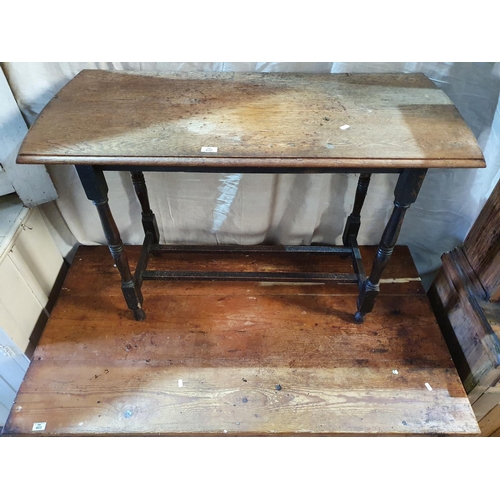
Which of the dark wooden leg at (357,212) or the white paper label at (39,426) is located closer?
the white paper label at (39,426)

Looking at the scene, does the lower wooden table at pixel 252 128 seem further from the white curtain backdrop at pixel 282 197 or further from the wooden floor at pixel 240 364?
the wooden floor at pixel 240 364

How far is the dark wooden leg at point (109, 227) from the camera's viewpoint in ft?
3.21

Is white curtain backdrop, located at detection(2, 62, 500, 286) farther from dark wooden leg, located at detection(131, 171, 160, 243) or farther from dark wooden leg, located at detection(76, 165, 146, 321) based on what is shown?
dark wooden leg, located at detection(76, 165, 146, 321)

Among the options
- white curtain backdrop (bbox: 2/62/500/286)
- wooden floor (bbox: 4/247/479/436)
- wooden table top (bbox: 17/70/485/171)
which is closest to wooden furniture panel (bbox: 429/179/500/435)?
wooden floor (bbox: 4/247/479/436)

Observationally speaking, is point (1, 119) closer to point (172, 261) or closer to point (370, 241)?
point (172, 261)

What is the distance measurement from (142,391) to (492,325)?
106cm

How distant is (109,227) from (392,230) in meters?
0.77

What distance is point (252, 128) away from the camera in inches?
37.7

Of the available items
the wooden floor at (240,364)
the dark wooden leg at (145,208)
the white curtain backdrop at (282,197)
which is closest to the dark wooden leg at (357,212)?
the white curtain backdrop at (282,197)

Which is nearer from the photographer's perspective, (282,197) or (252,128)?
(252,128)

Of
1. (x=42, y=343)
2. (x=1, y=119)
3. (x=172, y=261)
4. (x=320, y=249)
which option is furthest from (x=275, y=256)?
(x=1, y=119)

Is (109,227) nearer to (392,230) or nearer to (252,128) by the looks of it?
(252,128)

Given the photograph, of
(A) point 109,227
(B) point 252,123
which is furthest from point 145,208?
(B) point 252,123

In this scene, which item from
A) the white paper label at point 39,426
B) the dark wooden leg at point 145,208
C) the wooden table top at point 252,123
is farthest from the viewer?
the dark wooden leg at point 145,208
